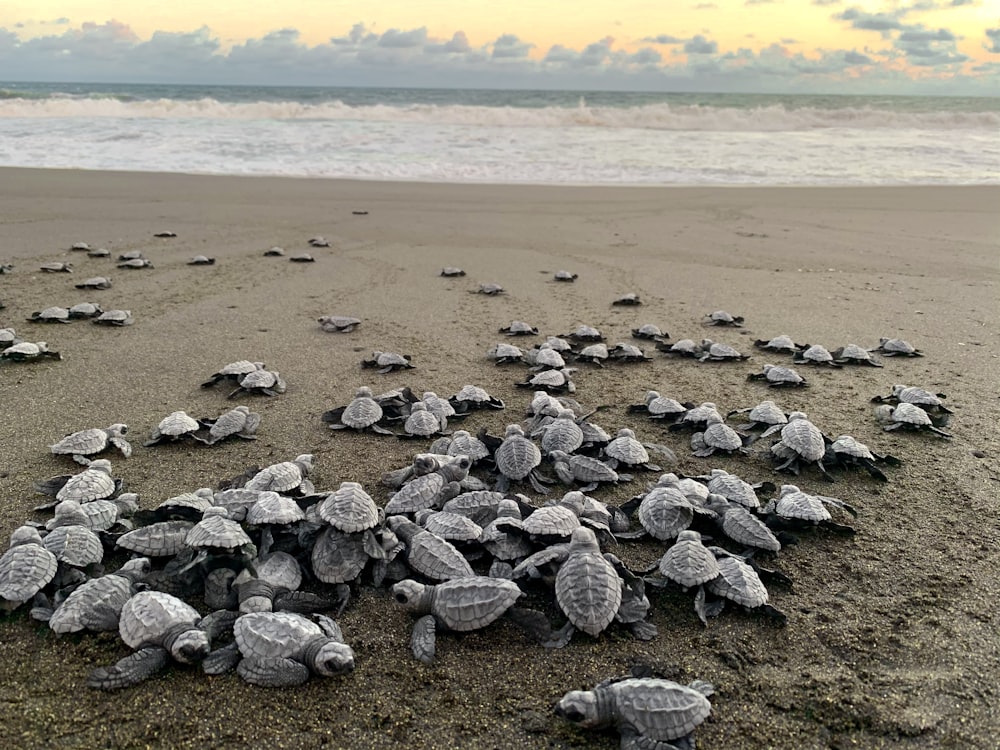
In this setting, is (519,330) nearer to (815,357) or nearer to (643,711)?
(815,357)

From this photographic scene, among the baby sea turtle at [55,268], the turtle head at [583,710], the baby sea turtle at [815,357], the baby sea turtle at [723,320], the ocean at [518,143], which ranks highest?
the ocean at [518,143]

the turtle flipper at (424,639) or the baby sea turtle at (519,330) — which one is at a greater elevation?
the baby sea turtle at (519,330)

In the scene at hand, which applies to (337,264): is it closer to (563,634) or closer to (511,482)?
(511,482)

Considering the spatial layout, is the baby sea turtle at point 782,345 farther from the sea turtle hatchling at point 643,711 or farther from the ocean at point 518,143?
the ocean at point 518,143

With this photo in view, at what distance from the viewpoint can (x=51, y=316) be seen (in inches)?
224

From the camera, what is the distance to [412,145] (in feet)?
62.5

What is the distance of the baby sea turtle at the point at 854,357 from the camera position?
514 cm

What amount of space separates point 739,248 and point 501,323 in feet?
13.6

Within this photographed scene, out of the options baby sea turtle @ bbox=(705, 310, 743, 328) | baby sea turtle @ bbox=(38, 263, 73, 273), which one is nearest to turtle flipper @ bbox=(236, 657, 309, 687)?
baby sea turtle @ bbox=(705, 310, 743, 328)

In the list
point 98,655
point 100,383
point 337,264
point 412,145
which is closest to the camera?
point 98,655

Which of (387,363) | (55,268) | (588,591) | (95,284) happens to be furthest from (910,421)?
(55,268)

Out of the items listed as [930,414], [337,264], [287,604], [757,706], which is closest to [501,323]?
[337,264]

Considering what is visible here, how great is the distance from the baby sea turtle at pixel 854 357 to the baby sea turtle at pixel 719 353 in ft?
2.18

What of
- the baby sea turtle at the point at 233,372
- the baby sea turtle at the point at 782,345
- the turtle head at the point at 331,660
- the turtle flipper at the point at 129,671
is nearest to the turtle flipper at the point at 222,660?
the turtle flipper at the point at 129,671
